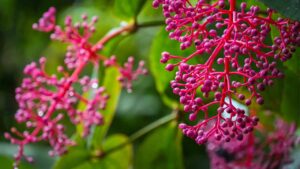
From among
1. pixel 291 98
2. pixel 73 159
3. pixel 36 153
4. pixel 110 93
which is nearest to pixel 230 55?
pixel 291 98

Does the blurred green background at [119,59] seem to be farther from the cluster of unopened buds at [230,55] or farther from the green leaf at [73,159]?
the cluster of unopened buds at [230,55]

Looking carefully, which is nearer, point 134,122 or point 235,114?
point 235,114

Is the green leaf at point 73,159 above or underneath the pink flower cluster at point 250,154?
above

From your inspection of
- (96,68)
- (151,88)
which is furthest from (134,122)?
(96,68)

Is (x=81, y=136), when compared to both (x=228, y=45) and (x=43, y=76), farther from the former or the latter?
(x=228, y=45)

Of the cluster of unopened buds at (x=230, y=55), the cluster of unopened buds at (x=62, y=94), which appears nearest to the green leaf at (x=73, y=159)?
the cluster of unopened buds at (x=62, y=94)

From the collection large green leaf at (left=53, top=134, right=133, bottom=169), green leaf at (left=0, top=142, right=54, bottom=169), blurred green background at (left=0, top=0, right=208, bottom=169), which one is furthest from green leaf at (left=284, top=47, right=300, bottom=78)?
blurred green background at (left=0, top=0, right=208, bottom=169)
